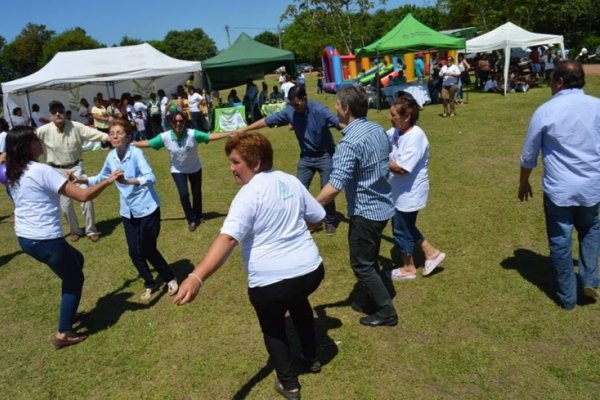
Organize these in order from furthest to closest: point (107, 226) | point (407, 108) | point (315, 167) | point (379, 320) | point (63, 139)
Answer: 1. point (107, 226)
2. point (63, 139)
3. point (315, 167)
4. point (407, 108)
5. point (379, 320)

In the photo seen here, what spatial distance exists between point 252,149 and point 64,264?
2.33 metres

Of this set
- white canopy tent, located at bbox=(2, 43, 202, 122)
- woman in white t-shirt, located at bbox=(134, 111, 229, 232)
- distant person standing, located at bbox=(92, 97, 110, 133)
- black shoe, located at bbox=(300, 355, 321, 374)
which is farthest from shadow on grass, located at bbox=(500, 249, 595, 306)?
white canopy tent, located at bbox=(2, 43, 202, 122)

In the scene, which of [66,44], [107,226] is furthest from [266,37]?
[107,226]

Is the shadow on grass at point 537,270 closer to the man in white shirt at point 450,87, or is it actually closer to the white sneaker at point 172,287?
the white sneaker at point 172,287

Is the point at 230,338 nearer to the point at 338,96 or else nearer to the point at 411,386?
the point at 411,386

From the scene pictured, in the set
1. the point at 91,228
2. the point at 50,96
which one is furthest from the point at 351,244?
the point at 50,96

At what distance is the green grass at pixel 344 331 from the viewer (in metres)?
3.38

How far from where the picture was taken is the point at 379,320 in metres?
4.00

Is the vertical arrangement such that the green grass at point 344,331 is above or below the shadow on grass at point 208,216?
below

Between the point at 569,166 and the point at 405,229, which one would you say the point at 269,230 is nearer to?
the point at 405,229

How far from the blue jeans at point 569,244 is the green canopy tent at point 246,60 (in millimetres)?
14477

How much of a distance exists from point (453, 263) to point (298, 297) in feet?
8.93

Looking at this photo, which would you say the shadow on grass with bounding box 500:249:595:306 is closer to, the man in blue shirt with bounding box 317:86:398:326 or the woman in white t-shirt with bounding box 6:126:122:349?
the man in blue shirt with bounding box 317:86:398:326

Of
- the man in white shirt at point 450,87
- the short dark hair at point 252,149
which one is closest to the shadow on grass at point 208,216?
the short dark hair at point 252,149
